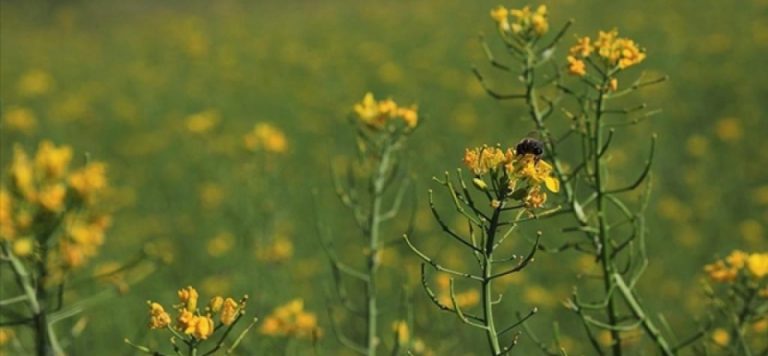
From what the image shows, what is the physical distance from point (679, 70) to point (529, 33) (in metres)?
6.43

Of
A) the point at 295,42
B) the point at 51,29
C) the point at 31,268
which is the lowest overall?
the point at 31,268

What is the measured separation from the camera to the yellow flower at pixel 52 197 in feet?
5.30

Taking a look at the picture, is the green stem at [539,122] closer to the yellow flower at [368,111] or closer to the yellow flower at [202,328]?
the yellow flower at [368,111]

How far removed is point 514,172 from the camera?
1.04 m

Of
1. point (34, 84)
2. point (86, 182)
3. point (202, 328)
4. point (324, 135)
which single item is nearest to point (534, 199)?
point (202, 328)

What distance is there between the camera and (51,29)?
1584cm

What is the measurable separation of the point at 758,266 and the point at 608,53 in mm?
450

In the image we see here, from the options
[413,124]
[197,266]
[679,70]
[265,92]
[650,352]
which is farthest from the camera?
[265,92]

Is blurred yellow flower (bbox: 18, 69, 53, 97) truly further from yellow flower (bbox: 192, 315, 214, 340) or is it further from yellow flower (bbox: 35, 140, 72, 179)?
yellow flower (bbox: 192, 315, 214, 340)

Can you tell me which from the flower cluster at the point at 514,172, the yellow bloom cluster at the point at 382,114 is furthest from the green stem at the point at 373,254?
the flower cluster at the point at 514,172

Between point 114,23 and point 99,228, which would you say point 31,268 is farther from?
point 114,23

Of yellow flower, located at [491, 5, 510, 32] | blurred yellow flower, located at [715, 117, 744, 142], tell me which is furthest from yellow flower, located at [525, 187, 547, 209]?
blurred yellow flower, located at [715, 117, 744, 142]

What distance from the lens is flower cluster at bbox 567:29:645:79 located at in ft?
4.83

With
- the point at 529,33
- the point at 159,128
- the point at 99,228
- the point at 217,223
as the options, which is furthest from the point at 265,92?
the point at 529,33
